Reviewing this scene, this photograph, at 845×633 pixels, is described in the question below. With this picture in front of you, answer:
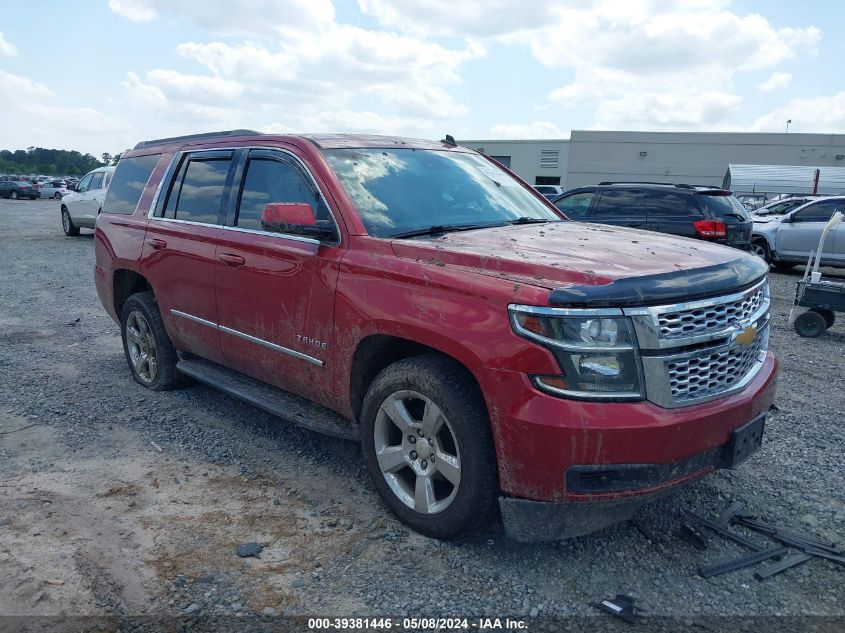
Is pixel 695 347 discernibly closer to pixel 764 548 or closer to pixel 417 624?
pixel 764 548

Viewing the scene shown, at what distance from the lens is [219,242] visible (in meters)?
4.48

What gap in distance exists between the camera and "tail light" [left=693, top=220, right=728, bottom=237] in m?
10.7

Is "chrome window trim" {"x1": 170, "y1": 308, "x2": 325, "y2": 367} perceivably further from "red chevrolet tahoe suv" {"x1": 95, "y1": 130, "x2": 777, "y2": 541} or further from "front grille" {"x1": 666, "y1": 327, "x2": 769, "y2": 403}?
"front grille" {"x1": 666, "y1": 327, "x2": 769, "y2": 403}

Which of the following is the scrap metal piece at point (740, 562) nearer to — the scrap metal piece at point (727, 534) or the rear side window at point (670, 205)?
the scrap metal piece at point (727, 534)

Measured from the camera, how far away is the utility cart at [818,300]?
7.62m

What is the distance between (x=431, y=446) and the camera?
3201mm

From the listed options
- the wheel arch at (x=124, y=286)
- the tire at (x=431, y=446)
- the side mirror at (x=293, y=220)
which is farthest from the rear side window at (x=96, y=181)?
the tire at (x=431, y=446)

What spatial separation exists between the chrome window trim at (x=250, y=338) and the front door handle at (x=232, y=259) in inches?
17.0

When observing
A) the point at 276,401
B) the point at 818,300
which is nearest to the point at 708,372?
the point at 276,401

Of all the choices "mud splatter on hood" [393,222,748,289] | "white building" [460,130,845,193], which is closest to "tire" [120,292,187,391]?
"mud splatter on hood" [393,222,748,289]

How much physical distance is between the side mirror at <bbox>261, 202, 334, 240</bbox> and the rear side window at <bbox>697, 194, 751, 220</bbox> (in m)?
8.80

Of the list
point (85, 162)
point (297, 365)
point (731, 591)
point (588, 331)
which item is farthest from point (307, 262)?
point (85, 162)

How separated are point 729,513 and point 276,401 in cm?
263

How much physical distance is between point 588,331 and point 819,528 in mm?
1863
